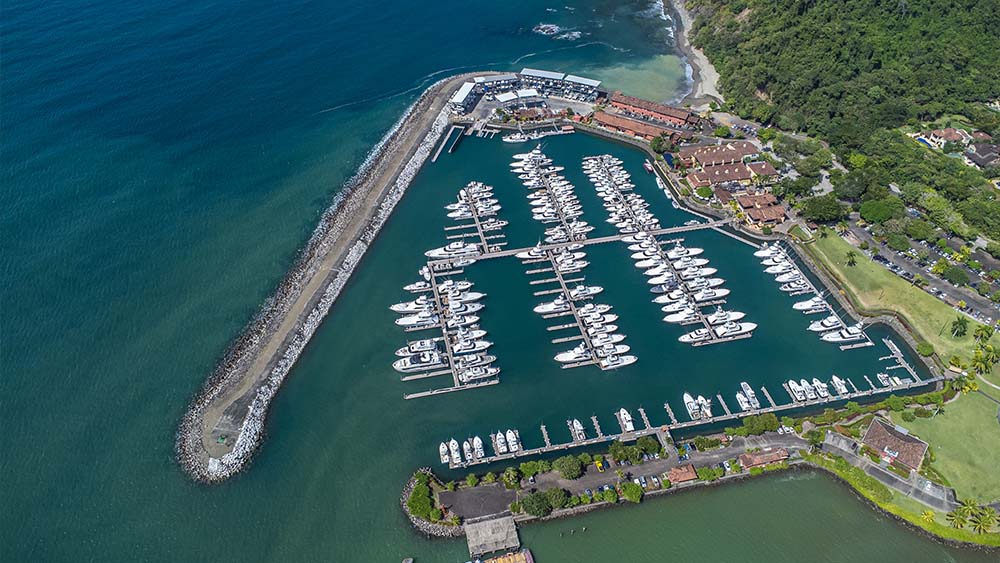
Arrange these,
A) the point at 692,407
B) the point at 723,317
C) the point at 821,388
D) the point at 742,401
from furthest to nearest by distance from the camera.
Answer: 1. the point at 723,317
2. the point at 821,388
3. the point at 742,401
4. the point at 692,407

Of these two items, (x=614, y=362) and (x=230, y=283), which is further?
(x=230, y=283)

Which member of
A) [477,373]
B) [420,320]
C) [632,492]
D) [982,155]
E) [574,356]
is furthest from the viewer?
[982,155]

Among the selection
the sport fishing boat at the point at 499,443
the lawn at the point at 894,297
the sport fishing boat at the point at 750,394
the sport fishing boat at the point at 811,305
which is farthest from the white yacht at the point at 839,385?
the sport fishing boat at the point at 499,443

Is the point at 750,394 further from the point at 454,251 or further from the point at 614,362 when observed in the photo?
the point at 454,251

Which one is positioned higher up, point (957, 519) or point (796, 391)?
point (796, 391)

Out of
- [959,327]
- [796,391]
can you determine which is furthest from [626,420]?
[959,327]

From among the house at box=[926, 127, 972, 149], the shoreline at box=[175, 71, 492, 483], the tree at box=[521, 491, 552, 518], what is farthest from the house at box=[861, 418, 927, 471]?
the house at box=[926, 127, 972, 149]
